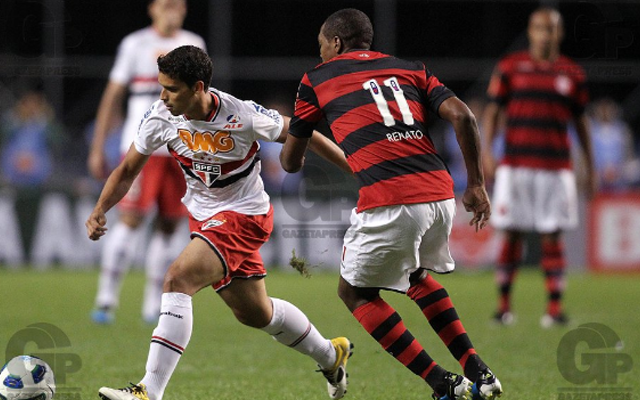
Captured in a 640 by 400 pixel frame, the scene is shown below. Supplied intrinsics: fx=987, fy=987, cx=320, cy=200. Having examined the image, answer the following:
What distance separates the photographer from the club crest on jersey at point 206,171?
475 cm

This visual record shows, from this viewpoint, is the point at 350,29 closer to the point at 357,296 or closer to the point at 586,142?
the point at 357,296

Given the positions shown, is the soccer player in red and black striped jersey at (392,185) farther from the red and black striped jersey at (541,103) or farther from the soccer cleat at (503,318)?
the red and black striped jersey at (541,103)

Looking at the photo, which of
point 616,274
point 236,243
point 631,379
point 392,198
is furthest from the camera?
point 616,274

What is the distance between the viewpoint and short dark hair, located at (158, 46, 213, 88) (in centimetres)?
441

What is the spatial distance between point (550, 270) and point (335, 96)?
4354 millimetres

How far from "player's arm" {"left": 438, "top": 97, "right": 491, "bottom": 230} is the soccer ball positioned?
2.02m

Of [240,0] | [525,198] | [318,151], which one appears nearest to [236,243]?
[318,151]

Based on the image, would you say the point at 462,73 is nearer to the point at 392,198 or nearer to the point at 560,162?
the point at 560,162

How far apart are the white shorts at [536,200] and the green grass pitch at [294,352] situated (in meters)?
0.86

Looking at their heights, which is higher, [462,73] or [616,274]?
[462,73]

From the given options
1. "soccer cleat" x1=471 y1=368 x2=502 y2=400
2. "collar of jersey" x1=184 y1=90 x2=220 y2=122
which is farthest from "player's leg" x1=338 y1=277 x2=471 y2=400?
"collar of jersey" x1=184 y1=90 x2=220 y2=122

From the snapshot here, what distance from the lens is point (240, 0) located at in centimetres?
1839

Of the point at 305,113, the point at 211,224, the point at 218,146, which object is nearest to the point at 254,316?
the point at 211,224

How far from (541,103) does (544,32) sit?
0.59 metres
